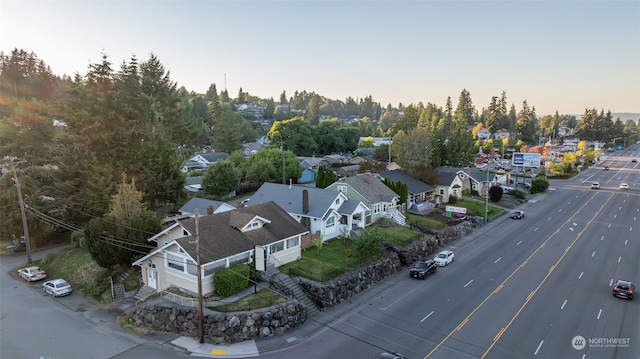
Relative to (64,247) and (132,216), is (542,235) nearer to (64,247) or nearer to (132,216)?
(132,216)

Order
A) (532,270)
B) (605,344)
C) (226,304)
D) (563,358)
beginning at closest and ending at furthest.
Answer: (563,358) → (605,344) → (226,304) → (532,270)

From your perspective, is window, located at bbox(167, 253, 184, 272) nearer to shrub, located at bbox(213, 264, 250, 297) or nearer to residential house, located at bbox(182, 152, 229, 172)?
shrub, located at bbox(213, 264, 250, 297)

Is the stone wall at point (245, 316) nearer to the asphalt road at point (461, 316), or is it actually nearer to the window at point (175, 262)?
the asphalt road at point (461, 316)

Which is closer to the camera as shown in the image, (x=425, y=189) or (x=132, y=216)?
(x=132, y=216)

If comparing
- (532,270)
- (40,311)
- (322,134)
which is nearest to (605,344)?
(532,270)

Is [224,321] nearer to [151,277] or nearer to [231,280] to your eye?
[231,280]

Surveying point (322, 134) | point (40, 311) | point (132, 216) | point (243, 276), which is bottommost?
point (40, 311)

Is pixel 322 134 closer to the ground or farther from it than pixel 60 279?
farther from it
